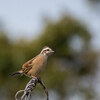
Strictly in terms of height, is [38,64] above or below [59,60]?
above

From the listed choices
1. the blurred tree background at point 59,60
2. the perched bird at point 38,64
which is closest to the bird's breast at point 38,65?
the perched bird at point 38,64

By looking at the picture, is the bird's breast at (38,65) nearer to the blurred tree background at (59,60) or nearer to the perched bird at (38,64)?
the perched bird at (38,64)

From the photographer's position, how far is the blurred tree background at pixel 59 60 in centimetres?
2864

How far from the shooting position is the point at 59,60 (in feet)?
102

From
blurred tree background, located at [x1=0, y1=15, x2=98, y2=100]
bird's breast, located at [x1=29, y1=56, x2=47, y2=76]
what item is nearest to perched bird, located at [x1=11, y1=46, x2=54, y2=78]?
bird's breast, located at [x1=29, y1=56, x2=47, y2=76]

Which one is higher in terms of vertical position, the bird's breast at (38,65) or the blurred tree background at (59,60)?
the bird's breast at (38,65)

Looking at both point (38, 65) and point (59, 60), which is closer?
point (38, 65)

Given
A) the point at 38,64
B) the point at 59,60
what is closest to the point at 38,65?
the point at 38,64

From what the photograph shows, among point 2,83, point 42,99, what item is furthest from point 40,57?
point 2,83

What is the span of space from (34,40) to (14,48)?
4.07 ft

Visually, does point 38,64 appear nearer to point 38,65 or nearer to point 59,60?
point 38,65

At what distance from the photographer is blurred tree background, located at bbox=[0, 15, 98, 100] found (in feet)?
94.0

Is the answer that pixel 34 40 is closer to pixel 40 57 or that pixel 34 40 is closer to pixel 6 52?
pixel 6 52

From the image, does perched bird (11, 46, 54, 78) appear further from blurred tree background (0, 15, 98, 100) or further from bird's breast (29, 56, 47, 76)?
blurred tree background (0, 15, 98, 100)
